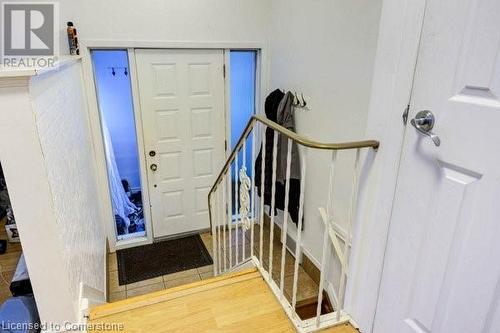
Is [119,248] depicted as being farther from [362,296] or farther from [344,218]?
[362,296]

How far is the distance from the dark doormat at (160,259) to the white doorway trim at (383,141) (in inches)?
85.9

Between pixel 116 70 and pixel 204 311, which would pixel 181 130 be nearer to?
pixel 116 70

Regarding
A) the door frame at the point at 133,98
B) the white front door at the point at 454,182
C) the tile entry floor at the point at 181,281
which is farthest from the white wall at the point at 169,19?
the white front door at the point at 454,182

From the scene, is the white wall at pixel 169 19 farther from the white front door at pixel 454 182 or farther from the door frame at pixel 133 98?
the white front door at pixel 454 182

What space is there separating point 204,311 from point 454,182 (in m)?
1.26

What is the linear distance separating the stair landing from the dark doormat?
1.62m

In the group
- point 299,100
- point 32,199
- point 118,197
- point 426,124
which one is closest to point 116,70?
point 118,197

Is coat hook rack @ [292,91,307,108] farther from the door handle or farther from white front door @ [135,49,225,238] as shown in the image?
the door handle

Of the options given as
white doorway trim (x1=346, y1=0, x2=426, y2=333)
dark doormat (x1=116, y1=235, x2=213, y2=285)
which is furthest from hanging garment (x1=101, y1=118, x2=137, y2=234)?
white doorway trim (x1=346, y1=0, x2=426, y2=333)

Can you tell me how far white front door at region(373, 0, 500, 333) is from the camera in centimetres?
92

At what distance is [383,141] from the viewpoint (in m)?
1.30

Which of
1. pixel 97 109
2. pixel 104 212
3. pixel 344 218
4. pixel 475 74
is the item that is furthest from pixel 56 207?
pixel 104 212

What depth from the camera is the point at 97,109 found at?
10.0 feet

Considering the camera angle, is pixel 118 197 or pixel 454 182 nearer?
pixel 454 182
